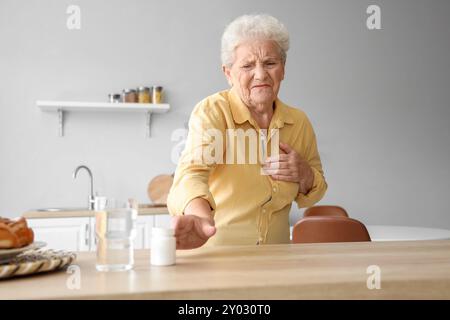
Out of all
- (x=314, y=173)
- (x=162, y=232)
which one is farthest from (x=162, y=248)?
(x=314, y=173)

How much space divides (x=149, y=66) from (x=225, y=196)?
2.79m

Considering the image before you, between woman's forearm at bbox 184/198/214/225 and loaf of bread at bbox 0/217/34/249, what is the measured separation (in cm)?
42

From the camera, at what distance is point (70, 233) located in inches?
126

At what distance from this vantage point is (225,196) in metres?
1.45

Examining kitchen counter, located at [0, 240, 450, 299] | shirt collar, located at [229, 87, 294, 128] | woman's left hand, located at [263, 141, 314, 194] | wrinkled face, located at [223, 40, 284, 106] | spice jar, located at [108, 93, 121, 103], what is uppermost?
spice jar, located at [108, 93, 121, 103]

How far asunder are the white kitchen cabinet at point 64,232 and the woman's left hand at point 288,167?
6.87 ft

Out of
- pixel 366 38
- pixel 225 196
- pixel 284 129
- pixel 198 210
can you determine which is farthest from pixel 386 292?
pixel 366 38

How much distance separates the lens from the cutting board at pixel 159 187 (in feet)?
12.7

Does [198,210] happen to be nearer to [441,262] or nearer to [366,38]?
[441,262]

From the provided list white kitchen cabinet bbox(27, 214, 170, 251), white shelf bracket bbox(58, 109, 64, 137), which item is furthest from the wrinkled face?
white shelf bracket bbox(58, 109, 64, 137)

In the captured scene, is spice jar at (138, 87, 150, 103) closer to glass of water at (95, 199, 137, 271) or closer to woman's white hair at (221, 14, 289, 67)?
woman's white hair at (221, 14, 289, 67)

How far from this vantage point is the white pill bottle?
93 centimetres

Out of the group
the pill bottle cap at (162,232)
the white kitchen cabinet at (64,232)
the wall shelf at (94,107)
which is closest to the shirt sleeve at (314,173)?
the pill bottle cap at (162,232)

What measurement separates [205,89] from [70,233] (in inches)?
66.7
